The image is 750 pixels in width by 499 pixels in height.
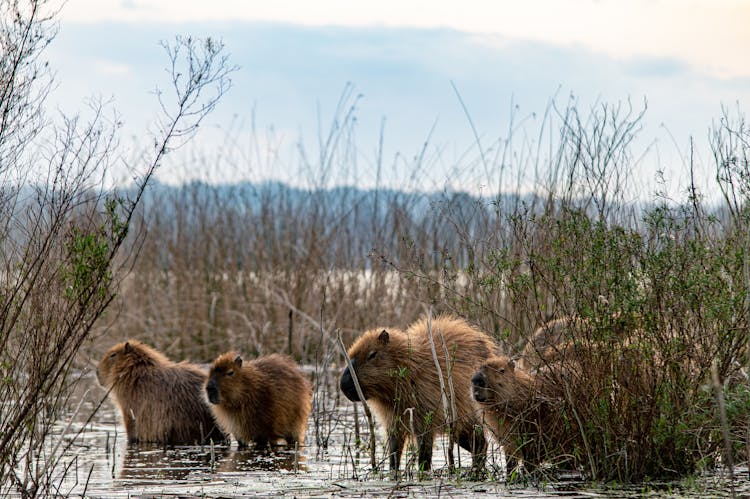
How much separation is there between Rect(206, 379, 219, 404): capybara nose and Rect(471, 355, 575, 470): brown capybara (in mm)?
2697

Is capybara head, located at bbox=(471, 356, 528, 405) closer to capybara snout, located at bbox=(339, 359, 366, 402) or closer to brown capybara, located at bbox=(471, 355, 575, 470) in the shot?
brown capybara, located at bbox=(471, 355, 575, 470)

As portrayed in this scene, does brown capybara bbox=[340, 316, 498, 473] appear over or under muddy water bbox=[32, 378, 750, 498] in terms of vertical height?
over

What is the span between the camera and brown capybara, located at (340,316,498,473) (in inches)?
250

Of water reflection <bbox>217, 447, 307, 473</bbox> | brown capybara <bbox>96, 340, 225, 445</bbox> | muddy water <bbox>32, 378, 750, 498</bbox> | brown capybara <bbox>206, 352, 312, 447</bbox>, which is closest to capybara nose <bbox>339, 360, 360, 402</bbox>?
muddy water <bbox>32, 378, 750, 498</bbox>

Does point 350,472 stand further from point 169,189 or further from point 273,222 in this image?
point 169,189

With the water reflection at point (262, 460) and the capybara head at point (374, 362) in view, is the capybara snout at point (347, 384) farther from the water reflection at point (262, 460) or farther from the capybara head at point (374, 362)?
the water reflection at point (262, 460)

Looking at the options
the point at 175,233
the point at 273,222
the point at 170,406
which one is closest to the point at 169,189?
the point at 175,233

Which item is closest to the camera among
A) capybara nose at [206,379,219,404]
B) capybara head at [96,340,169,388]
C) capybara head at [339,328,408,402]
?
capybara head at [339,328,408,402]

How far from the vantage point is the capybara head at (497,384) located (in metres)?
5.78

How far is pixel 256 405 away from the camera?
803cm

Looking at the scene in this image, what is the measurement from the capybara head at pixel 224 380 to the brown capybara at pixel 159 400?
0.26 meters

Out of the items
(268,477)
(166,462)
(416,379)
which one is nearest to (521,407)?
(416,379)

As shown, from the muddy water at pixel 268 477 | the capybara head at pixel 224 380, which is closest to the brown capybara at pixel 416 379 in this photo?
the muddy water at pixel 268 477

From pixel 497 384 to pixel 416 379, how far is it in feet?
2.75
